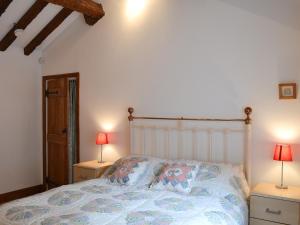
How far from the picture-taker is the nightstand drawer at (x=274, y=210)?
243 cm

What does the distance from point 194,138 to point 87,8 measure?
Answer: 2.12 m

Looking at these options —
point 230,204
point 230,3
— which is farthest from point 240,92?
point 230,204

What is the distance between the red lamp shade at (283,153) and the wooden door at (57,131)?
3014 mm

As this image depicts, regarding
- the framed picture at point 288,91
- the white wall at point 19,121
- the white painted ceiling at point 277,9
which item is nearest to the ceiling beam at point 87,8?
the white wall at point 19,121

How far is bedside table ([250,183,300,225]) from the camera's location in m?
2.43

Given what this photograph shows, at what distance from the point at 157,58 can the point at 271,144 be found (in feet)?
5.23

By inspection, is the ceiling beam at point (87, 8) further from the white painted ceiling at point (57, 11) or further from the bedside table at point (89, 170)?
the bedside table at point (89, 170)

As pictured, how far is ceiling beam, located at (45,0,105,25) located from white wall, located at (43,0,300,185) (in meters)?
0.10

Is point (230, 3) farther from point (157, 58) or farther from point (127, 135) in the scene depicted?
point (127, 135)

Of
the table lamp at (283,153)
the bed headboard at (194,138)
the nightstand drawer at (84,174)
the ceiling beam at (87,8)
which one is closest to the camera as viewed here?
the table lamp at (283,153)

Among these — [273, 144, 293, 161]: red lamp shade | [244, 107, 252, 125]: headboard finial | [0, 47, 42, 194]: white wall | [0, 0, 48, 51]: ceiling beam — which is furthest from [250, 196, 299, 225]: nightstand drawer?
[0, 47, 42, 194]: white wall

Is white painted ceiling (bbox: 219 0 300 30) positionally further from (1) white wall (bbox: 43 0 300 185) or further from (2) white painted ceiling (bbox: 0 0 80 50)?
(2) white painted ceiling (bbox: 0 0 80 50)

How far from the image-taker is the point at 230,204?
2.39 meters

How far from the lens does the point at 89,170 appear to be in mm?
3662
